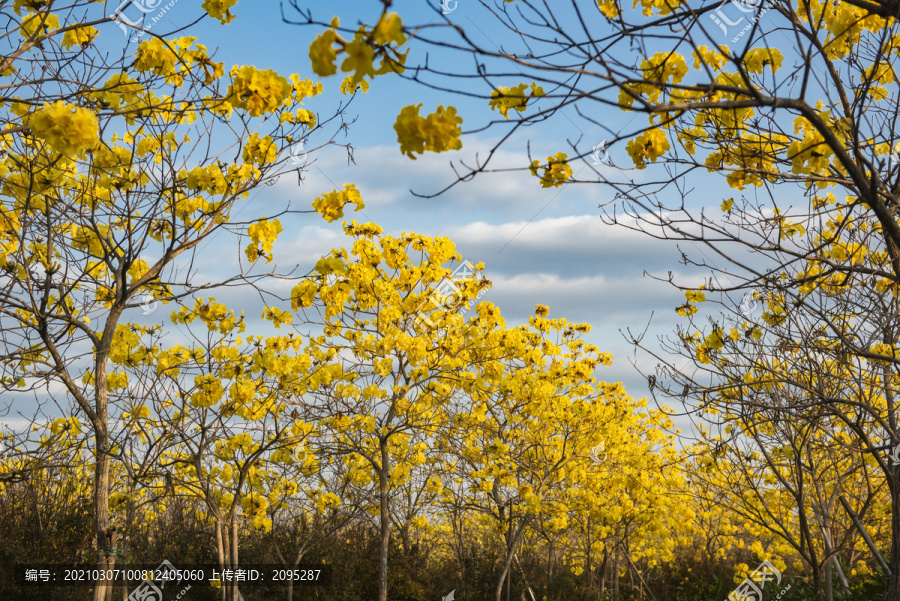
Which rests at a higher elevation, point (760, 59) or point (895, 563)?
point (760, 59)

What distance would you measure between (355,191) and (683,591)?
11221mm

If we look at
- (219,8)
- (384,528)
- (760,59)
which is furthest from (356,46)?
(384,528)

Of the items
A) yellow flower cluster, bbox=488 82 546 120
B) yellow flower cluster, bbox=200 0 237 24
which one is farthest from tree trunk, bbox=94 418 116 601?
yellow flower cluster, bbox=488 82 546 120

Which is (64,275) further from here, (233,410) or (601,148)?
(601,148)

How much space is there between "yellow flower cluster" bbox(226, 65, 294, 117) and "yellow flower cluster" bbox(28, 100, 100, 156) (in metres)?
0.71

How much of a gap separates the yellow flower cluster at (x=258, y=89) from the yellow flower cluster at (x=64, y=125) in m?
0.71

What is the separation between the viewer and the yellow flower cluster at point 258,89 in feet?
9.29

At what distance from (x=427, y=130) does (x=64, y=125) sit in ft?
4.82

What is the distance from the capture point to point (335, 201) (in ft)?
12.6

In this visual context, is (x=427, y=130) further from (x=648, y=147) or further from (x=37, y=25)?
(x=37, y=25)

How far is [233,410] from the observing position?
192 inches

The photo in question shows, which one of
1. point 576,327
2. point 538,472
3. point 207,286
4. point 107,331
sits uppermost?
point 576,327

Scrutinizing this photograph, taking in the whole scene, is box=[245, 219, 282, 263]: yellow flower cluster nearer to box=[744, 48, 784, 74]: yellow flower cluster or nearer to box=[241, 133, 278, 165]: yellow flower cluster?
box=[241, 133, 278, 165]: yellow flower cluster

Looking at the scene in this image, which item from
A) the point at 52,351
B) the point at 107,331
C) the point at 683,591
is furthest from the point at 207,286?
the point at 683,591
